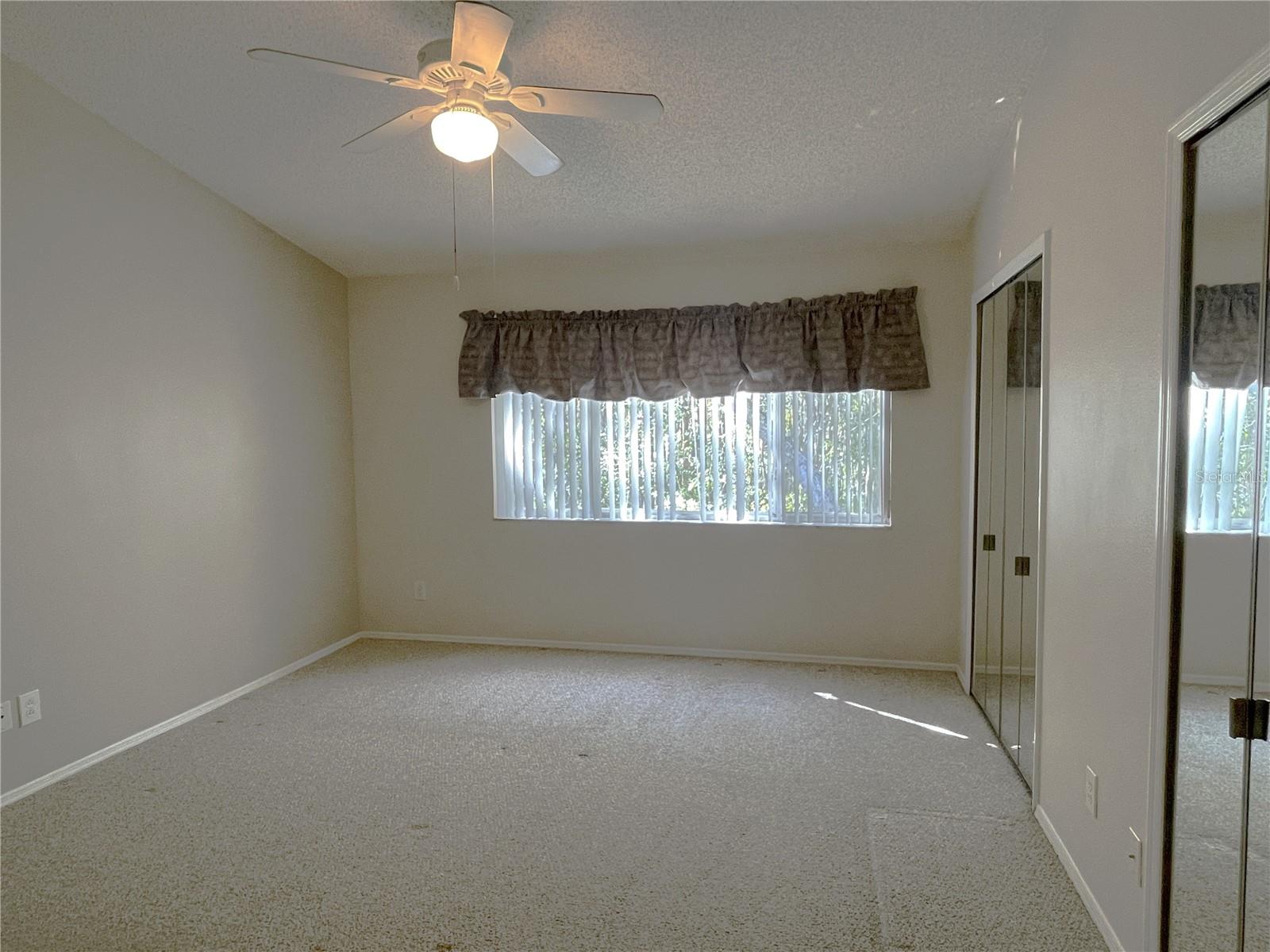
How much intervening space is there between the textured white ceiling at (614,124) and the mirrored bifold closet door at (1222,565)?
1294mm

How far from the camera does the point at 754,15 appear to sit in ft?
7.78

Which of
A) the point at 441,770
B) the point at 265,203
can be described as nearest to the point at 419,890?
the point at 441,770

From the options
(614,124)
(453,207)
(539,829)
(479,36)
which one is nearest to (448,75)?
(479,36)

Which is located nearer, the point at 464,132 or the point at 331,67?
the point at 331,67

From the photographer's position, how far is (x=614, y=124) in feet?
9.89

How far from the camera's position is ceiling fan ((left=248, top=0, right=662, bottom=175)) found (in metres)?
1.99

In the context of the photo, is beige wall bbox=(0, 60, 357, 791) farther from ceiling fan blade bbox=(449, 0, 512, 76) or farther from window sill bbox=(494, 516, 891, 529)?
ceiling fan blade bbox=(449, 0, 512, 76)

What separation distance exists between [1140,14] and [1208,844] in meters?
1.87

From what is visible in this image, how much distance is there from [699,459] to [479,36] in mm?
2798

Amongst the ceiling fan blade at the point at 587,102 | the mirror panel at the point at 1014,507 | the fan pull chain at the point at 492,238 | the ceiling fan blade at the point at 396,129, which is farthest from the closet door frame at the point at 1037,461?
the fan pull chain at the point at 492,238

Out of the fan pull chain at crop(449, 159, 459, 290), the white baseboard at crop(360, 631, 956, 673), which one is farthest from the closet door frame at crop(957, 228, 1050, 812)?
the fan pull chain at crop(449, 159, 459, 290)

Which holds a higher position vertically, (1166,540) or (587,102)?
(587,102)

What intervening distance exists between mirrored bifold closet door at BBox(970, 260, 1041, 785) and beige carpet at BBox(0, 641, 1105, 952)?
24 centimetres

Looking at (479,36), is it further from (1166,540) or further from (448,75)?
(1166,540)
